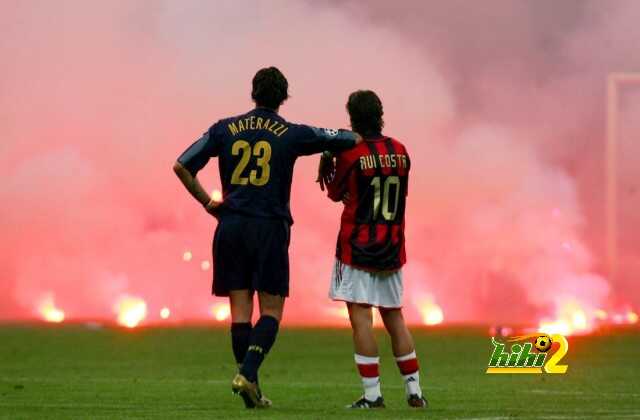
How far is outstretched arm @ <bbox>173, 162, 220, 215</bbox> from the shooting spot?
41.5 ft

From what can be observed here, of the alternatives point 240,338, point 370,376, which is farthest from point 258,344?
point 370,376

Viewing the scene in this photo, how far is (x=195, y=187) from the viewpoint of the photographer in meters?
12.7

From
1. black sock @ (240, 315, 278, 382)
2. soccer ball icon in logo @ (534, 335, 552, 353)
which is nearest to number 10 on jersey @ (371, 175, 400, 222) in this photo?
black sock @ (240, 315, 278, 382)

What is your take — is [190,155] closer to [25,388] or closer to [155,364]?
[25,388]

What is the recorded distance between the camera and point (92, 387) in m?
16.3

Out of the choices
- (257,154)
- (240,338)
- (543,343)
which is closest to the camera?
(257,154)

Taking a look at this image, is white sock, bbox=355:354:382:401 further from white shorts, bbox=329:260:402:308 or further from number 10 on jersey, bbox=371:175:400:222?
number 10 on jersey, bbox=371:175:400:222

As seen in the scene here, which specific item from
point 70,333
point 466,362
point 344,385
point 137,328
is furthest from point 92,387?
point 137,328

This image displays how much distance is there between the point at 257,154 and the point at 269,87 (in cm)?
56

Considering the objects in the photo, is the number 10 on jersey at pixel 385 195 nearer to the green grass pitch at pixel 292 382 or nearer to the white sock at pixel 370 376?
the white sock at pixel 370 376

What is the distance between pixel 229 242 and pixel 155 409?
140 cm

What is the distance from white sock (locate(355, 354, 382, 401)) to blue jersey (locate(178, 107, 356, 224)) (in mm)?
1243

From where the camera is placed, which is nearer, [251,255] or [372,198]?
[372,198]

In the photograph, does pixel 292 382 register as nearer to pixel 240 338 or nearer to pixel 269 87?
pixel 240 338
